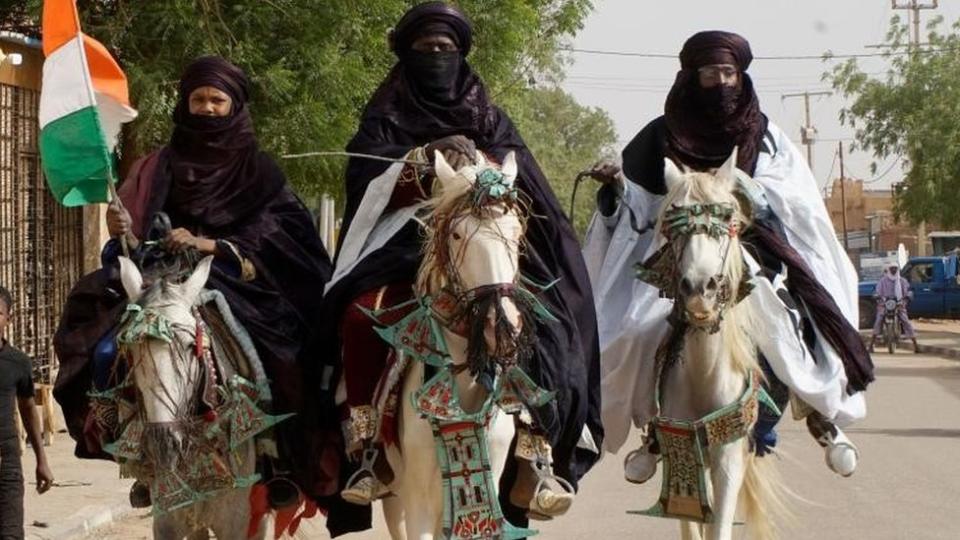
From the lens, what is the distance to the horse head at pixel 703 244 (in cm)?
670

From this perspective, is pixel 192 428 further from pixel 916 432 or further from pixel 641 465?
pixel 916 432

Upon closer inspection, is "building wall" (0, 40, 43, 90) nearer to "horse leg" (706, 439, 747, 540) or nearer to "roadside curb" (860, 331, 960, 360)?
"horse leg" (706, 439, 747, 540)

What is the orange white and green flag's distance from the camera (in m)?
7.45

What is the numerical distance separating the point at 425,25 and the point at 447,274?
147cm

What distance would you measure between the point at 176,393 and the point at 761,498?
2.81m

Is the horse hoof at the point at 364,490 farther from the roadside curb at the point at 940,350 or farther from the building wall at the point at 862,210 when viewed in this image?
the building wall at the point at 862,210

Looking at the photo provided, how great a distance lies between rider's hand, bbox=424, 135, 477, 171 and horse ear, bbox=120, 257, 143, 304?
139cm

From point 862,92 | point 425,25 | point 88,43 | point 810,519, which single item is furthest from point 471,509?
point 862,92

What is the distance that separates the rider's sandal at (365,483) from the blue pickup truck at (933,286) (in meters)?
36.0

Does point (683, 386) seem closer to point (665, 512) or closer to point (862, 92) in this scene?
point (665, 512)

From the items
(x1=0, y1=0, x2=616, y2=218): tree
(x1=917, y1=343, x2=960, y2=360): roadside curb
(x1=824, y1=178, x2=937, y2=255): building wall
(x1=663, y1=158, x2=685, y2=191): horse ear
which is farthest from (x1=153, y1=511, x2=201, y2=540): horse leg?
(x1=824, y1=178, x2=937, y2=255): building wall

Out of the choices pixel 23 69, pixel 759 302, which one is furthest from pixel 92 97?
pixel 23 69

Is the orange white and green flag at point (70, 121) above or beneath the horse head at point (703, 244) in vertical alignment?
above

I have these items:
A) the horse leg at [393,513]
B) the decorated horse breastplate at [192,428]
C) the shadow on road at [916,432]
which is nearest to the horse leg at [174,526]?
the decorated horse breastplate at [192,428]
